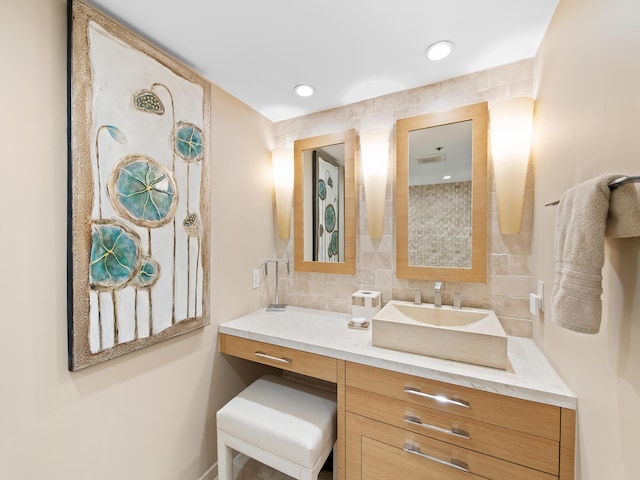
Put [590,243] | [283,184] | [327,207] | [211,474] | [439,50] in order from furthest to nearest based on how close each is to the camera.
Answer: [283,184] → [327,207] → [211,474] → [439,50] → [590,243]

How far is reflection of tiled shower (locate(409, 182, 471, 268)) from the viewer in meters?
1.59

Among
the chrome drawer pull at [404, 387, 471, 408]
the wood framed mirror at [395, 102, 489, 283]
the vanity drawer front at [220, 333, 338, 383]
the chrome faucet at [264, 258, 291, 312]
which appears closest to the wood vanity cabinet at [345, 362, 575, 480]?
the chrome drawer pull at [404, 387, 471, 408]

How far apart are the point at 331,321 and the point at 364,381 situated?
1.77 feet

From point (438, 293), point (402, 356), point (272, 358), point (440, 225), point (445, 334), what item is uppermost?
point (440, 225)

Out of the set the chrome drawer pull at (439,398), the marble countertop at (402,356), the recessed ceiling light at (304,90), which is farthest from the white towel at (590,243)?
the recessed ceiling light at (304,90)

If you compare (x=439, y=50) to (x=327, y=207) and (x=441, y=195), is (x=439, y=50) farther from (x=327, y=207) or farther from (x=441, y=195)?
(x=327, y=207)

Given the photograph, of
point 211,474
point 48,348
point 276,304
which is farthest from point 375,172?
point 211,474

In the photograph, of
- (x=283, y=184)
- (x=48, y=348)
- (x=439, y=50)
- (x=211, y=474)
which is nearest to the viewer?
(x=48, y=348)

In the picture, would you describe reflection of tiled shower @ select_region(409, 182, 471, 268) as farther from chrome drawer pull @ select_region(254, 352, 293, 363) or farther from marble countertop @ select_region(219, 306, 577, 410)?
chrome drawer pull @ select_region(254, 352, 293, 363)

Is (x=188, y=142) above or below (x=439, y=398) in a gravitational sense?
above

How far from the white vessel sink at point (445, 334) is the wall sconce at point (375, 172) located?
0.57 meters

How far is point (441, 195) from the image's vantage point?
1.65 m

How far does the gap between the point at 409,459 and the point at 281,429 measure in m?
0.59

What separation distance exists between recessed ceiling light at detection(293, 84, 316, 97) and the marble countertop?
4.96 ft
